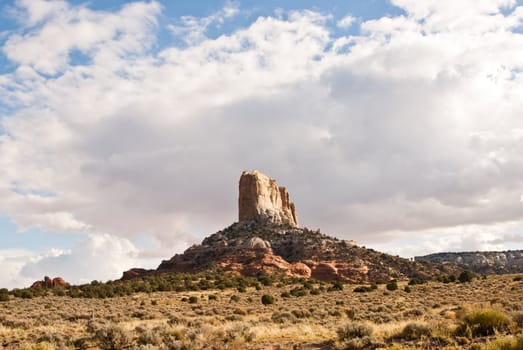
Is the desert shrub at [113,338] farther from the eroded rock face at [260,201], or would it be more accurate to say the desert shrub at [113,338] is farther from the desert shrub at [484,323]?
the eroded rock face at [260,201]

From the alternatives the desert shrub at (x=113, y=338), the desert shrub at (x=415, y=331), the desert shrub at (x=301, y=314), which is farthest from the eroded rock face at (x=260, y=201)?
the desert shrub at (x=415, y=331)

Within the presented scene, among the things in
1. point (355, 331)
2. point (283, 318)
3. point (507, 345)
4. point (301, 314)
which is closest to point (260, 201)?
point (301, 314)

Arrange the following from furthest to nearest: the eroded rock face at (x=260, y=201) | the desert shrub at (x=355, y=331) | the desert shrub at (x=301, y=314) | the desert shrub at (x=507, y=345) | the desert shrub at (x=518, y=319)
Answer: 1. the eroded rock face at (x=260, y=201)
2. the desert shrub at (x=301, y=314)
3. the desert shrub at (x=518, y=319)
4. the desert shrub at (x=355, y=331)
5. the desert shrub at (x=507, y=345)

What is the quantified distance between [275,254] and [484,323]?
333 ft

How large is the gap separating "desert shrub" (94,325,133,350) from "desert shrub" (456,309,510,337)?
12.7 m

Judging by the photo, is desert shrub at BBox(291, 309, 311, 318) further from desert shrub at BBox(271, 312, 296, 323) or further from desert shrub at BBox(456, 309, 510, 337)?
desert shrub at BBox(456, 309, 510, 337)

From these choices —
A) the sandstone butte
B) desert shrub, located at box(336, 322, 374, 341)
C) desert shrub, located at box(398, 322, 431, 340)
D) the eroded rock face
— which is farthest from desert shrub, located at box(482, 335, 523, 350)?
the eroded rock face

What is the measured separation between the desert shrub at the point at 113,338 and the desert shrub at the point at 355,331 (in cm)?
847

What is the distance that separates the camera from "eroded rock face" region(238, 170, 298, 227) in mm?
151875

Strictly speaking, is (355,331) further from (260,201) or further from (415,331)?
(260,201)

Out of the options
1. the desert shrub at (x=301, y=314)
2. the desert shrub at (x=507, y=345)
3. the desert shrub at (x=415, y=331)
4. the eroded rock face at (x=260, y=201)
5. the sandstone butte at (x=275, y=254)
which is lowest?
the desert shrub at (x=301, y=314)

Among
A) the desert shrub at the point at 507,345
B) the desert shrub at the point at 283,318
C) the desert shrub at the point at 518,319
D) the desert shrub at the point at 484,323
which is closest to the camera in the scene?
the desert shrub at the point at 507,345

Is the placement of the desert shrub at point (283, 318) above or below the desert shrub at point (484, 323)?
A: below

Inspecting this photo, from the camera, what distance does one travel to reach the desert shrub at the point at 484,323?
1516 cm
